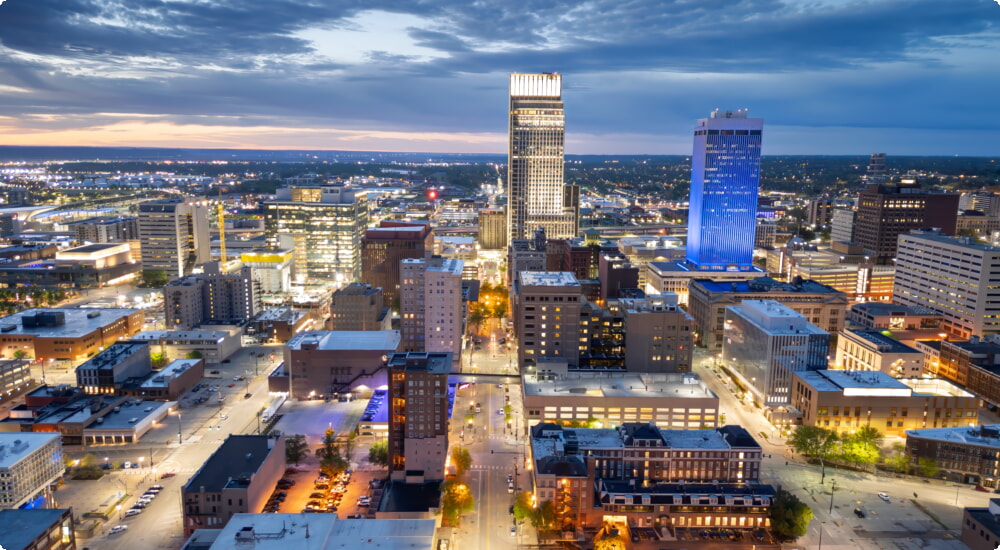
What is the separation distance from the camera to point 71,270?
127438mm

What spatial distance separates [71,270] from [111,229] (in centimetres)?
3315

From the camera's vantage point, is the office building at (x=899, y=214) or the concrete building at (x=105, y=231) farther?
the concrete building at (x=105, y=231)

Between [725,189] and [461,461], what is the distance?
280 ft

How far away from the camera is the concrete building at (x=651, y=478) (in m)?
48.0

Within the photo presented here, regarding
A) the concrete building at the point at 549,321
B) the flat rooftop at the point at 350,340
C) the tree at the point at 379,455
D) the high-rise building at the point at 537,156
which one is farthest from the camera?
the high-rise building at the point at 537,156

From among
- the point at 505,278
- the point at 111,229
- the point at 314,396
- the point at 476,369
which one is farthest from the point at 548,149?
the point at 111,229

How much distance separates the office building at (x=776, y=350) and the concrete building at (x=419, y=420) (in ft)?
121

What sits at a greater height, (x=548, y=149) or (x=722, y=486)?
(x=548, y=149)

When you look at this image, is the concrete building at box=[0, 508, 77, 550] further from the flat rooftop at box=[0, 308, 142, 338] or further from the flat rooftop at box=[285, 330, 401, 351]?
the flat rooftop at box=[0, 308, 142, 338]

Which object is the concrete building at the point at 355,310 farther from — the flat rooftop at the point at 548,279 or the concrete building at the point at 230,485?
the concrete building at the point at 230,485

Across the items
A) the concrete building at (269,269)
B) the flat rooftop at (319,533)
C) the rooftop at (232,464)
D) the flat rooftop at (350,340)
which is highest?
the concrete building at (269,269)

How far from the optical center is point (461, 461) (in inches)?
2169

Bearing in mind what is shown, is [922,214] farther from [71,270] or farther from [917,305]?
[71,270]

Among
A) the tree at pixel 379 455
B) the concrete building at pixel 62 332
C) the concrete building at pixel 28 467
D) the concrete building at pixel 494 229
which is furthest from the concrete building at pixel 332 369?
the concrete building at pixel 494 229
